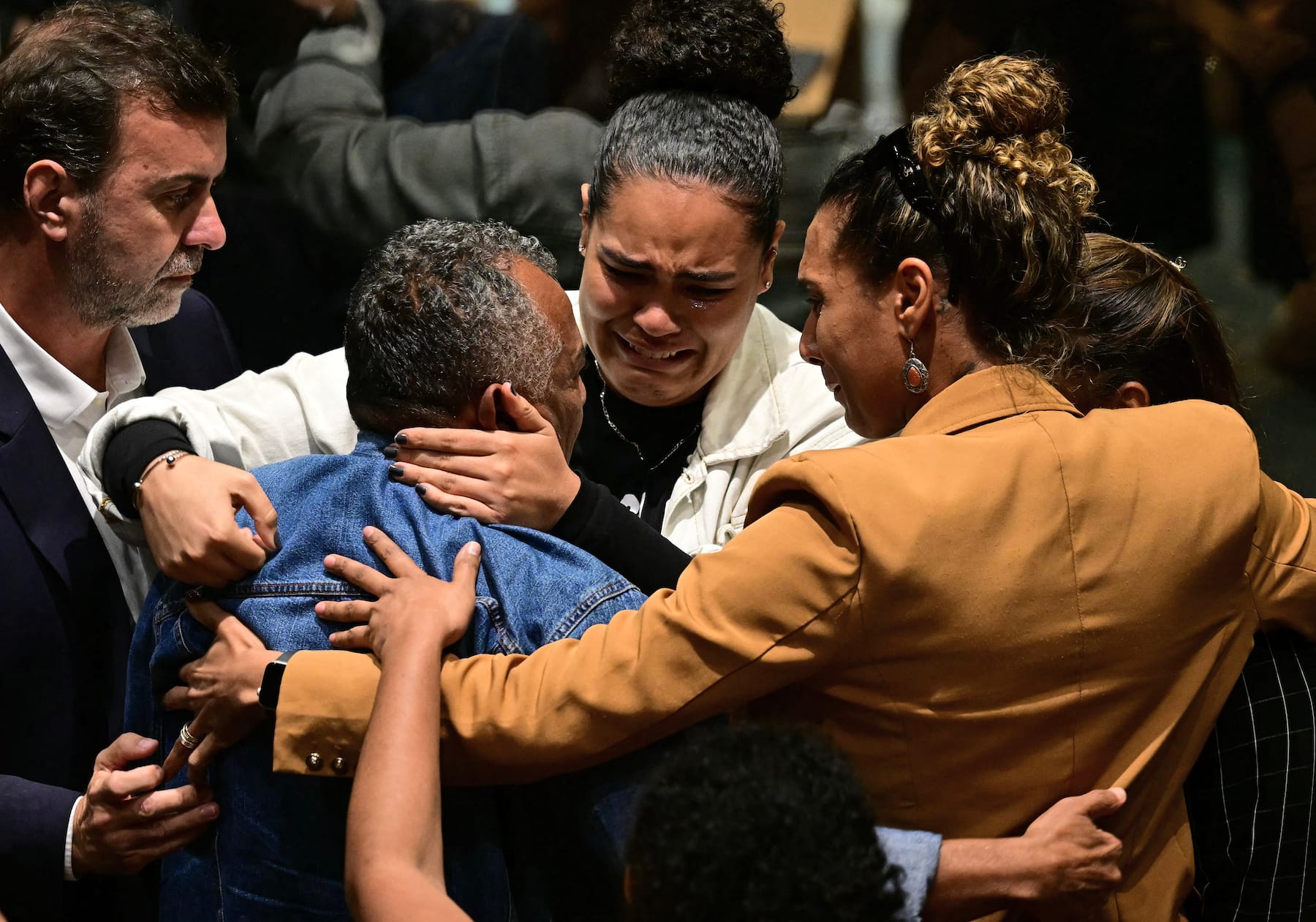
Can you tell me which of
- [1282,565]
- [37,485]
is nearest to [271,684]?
[37,485]

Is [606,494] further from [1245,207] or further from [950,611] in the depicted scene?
[1245,207]

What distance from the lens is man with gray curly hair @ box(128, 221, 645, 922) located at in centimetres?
178

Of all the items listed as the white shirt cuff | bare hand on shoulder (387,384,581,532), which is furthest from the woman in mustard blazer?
the white shirt cuff

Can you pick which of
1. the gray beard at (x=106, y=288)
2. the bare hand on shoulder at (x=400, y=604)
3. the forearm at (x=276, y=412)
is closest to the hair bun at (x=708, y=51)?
the forearm at (x=276, y=412)

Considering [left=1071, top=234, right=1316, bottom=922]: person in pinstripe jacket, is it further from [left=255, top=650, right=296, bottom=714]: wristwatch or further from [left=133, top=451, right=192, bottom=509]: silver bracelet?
[left=133, top=451, right=192, bottom=509]: silver bracelet

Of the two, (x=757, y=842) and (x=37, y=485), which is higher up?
(x=757, y=842)

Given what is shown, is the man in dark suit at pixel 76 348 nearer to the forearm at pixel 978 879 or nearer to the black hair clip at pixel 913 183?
the forearm at pixel 978 879

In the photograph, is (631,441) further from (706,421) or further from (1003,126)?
(1003,126)

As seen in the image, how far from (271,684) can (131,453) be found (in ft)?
2.16

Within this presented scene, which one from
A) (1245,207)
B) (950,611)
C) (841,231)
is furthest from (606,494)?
(1245,207)

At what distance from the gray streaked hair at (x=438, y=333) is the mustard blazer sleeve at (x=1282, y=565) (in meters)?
1.01

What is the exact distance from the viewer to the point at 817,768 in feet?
4.13

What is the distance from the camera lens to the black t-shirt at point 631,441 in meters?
2.82

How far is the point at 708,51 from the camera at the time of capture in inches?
102
